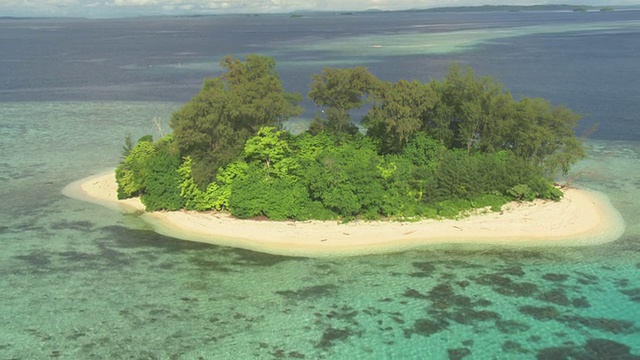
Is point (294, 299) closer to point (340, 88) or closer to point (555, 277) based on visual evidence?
point (555, 277)

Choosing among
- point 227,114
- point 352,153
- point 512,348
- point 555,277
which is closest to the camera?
point 512,348

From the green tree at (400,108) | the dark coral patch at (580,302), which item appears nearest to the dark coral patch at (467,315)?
the dark coral patch at (580,302)

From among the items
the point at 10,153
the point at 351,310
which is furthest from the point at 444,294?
the point at 10,153

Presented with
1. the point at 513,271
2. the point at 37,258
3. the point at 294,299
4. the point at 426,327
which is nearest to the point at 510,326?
the point at 426,327

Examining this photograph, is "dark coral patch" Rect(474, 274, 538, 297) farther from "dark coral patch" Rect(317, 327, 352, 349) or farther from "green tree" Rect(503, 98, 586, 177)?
"green tree" Rect(503, 98, 586, 177)

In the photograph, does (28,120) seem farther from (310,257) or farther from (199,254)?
(310,257)

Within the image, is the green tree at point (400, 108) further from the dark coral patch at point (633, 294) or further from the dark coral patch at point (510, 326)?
the dark coral patch at point (510, 326)
